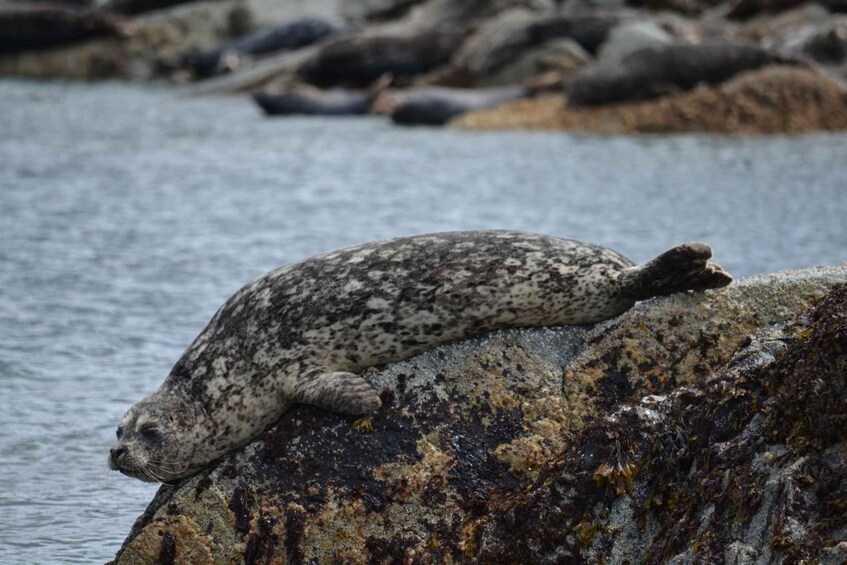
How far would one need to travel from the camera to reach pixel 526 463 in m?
4.97

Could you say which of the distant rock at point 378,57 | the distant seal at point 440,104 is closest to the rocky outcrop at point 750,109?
the distant seal at point 440,104

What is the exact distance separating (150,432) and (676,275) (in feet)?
6.80

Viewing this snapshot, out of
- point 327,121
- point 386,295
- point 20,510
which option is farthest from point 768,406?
point 327,121

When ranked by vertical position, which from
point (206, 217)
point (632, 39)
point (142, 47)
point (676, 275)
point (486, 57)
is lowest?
point (142, 47)

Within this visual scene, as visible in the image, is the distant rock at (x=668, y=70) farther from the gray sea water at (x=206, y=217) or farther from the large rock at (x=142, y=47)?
the large rock at (x=142, y=47)

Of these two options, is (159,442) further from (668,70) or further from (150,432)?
(668,70)

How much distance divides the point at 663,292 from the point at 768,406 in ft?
3.82

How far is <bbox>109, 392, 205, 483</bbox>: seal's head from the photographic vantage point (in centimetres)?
520

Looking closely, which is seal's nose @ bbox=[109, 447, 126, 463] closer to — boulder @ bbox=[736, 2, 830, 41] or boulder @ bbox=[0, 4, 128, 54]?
boulder @ bbox=[736, 2, 830, 41]

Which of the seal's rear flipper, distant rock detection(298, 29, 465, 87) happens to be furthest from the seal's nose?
distant rock detection(298, 29, 465, 87)

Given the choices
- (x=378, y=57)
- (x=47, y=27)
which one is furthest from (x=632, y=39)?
(x=47, y=27)

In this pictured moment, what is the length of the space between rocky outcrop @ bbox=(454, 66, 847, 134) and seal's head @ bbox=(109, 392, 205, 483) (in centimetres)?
1474

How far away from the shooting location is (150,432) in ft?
17.3

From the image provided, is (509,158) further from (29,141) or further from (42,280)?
(42,280)
